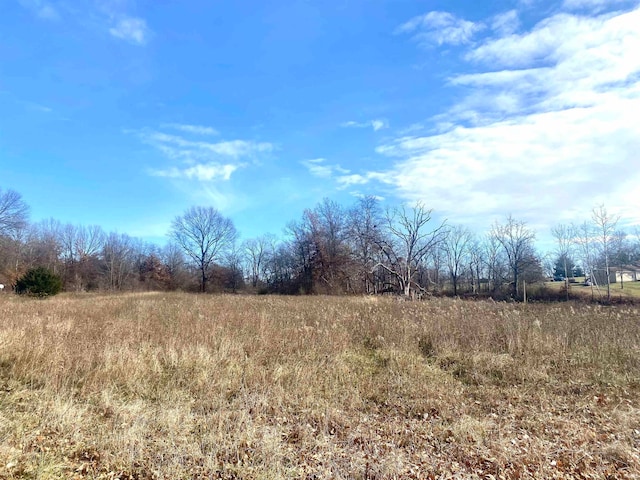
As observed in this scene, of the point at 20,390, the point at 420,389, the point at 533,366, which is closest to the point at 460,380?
the point at 420,389

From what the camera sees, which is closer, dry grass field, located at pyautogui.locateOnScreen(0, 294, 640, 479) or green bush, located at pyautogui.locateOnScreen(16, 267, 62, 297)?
dry grass field, located at pyautogui.locateOnScreen(0, 294, 640, 479)

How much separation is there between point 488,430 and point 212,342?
547 cm

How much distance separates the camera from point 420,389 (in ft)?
18.3

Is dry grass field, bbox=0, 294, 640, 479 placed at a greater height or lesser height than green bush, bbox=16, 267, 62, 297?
lesser

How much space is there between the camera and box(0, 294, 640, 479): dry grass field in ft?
11.3

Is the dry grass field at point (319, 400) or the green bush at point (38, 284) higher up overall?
the green bush at point (38, 284)

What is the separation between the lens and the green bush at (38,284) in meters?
24.7

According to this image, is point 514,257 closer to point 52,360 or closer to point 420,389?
point 420,389

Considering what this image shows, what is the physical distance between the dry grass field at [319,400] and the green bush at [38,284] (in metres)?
20.2

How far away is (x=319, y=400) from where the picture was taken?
5.12 m

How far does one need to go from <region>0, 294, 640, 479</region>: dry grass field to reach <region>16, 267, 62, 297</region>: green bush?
66.4 feet

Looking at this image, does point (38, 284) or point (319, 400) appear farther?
point (38, 284)

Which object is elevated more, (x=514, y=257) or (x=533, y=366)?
(x=514, y=257)

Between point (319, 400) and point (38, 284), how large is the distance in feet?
92.6
